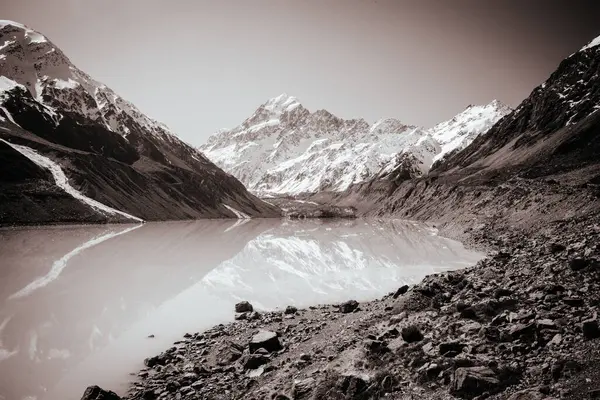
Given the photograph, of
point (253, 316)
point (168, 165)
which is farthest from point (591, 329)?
point (168, 165)

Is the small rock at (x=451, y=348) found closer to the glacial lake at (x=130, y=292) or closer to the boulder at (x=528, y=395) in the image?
the boulder at (x=528, y=395)

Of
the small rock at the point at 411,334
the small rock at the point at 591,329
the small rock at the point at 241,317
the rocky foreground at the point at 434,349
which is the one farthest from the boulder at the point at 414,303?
the small rock at the point at 241,317

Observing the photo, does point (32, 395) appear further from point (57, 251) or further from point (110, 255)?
point (57, 251)

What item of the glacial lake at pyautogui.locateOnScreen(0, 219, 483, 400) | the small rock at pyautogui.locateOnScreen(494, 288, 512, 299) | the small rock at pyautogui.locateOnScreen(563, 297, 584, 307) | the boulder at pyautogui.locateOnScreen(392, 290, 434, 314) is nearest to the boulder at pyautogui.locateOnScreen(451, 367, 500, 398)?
the small rock at pyautogui.locateOnScreen(563, 297, 584, 307)

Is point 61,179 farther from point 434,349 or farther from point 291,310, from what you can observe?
point 434,349

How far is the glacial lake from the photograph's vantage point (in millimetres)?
16500

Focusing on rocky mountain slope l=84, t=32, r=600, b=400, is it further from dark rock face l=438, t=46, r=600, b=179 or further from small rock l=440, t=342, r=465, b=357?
dark rock face l=438, t=46, r=600, b=179

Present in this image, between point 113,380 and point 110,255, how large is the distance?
119 ft

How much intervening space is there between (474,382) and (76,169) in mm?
132715

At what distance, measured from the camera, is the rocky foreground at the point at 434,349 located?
35.5 ft

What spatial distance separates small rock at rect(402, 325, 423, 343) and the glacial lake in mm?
11073

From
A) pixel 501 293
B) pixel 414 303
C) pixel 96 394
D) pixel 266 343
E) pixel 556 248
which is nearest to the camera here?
pixel 96 394

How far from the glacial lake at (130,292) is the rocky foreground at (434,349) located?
2731 millimetres

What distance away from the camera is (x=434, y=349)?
13.0 m
